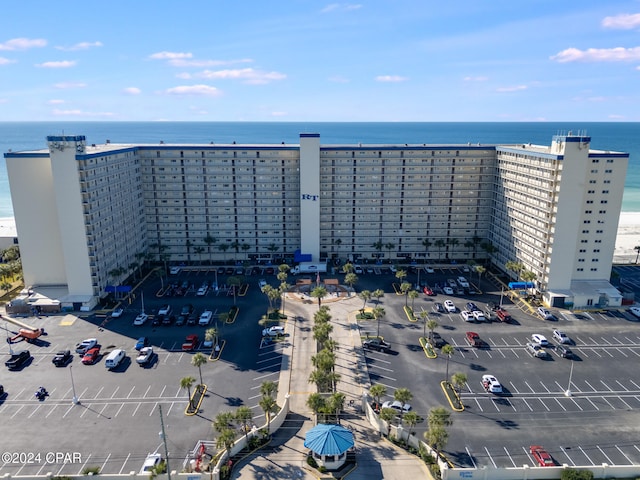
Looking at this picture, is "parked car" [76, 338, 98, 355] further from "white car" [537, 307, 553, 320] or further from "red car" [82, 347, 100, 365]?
"white car" [537, 307, 553, 320]

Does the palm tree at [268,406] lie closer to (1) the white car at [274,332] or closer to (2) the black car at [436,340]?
(1) the white car at [274,332]

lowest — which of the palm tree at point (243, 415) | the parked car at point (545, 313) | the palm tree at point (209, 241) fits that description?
the parked car at point (545, 313)

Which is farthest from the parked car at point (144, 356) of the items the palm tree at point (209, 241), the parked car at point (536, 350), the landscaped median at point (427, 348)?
the parked car at point (536, 350)

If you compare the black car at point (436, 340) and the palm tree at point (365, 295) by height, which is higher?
the palm tree at point (365, 295)

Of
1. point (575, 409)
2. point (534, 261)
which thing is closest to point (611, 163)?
point (534, 261)

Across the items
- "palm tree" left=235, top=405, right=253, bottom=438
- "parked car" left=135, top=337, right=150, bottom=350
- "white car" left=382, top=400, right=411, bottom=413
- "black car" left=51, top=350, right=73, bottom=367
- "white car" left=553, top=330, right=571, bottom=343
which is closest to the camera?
"palm tree" left=235, top=405, right=253, bottom=438

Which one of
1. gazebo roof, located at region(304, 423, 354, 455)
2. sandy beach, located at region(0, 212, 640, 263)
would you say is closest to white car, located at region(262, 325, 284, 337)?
gazebo roof, located at region(304, 423, 354, 455)
